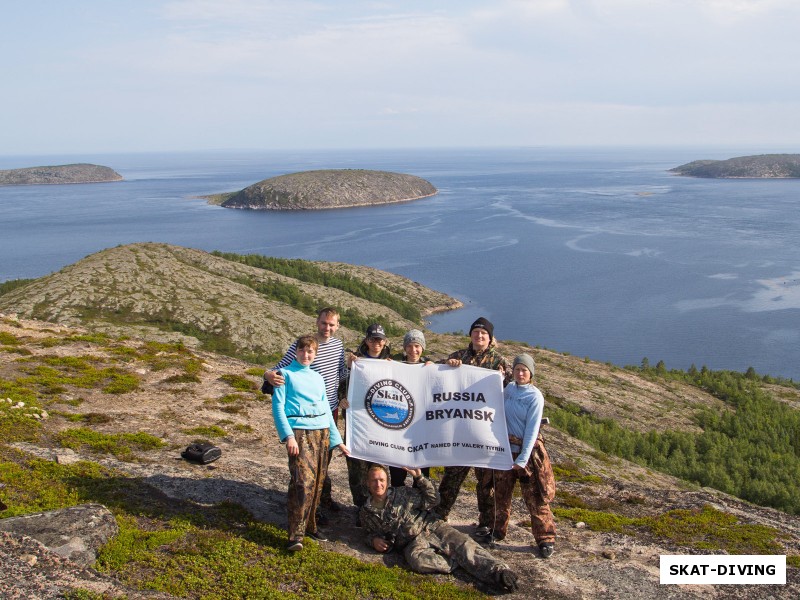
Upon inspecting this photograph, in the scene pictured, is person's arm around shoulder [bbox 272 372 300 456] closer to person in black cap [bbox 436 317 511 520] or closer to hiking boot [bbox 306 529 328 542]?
hiking boot [bbox 306 529 328 542]

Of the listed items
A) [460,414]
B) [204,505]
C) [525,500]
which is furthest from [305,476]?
[525,500]

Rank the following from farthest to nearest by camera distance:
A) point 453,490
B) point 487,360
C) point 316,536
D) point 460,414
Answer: point 453,490
point 487,360
point 460,414
point 316,536

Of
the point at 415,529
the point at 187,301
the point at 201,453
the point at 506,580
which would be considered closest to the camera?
the point at 506,580

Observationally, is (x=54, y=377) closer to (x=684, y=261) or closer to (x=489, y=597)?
(x=489, y=597)

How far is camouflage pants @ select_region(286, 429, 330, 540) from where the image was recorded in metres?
10.3

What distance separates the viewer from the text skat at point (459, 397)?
1134 cm

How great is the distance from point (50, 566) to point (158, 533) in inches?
90.0

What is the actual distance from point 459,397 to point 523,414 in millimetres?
1250

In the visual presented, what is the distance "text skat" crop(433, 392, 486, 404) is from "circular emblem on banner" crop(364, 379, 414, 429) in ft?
1.82

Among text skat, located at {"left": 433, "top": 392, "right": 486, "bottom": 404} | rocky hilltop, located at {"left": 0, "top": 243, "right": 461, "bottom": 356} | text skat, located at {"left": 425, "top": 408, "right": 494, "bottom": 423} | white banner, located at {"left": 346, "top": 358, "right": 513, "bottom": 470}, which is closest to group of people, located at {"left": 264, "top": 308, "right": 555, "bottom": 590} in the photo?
white banner, located at {"left": 346, "top": 358, "right": 513, "bottom": 470}

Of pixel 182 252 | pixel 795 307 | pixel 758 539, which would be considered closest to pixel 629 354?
pixel 795 307

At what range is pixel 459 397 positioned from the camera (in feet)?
37.3

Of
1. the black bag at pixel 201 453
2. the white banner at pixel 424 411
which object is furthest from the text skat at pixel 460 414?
the black bag at pixel 201 453

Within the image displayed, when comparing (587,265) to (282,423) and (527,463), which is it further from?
(282,423)
